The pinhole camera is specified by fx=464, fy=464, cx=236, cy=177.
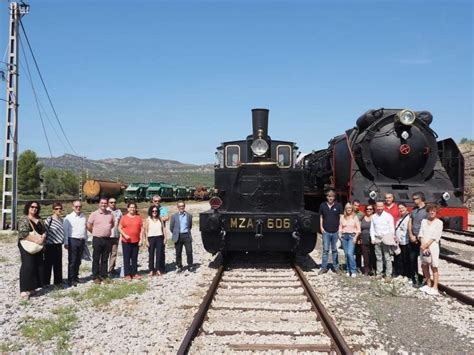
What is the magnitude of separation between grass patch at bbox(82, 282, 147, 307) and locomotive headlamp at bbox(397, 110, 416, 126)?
7.97 meters

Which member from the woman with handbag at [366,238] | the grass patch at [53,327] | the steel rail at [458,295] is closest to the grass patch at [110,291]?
the grass patch at [53,327]

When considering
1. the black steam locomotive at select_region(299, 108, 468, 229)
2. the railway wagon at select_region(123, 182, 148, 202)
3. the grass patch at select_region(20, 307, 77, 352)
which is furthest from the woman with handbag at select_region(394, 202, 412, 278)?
the railway wagon at select_region(123, 182, 148, 202)

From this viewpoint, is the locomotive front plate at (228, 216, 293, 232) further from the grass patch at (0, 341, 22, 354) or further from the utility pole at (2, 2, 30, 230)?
the utility pole at (2, 2, 30, 230)

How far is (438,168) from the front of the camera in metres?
13.0

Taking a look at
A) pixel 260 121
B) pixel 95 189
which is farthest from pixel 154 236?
pixel 95 189

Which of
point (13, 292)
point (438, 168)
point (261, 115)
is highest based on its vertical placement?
point (261, 115)

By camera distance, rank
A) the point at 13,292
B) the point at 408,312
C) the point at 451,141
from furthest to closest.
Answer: the point at 451,141 → the point at 13,292 → the point at 408,312

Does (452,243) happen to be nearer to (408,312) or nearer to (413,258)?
(413,258)

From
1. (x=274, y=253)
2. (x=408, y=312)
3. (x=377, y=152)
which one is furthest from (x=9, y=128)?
(x=408, y=312)

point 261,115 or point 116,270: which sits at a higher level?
point 261,115

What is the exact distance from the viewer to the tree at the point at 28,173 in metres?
64.2

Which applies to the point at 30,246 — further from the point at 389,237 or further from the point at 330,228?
the point at 389,237

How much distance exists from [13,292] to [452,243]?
12.4 metres

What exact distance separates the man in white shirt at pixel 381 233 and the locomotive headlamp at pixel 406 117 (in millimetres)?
4188
